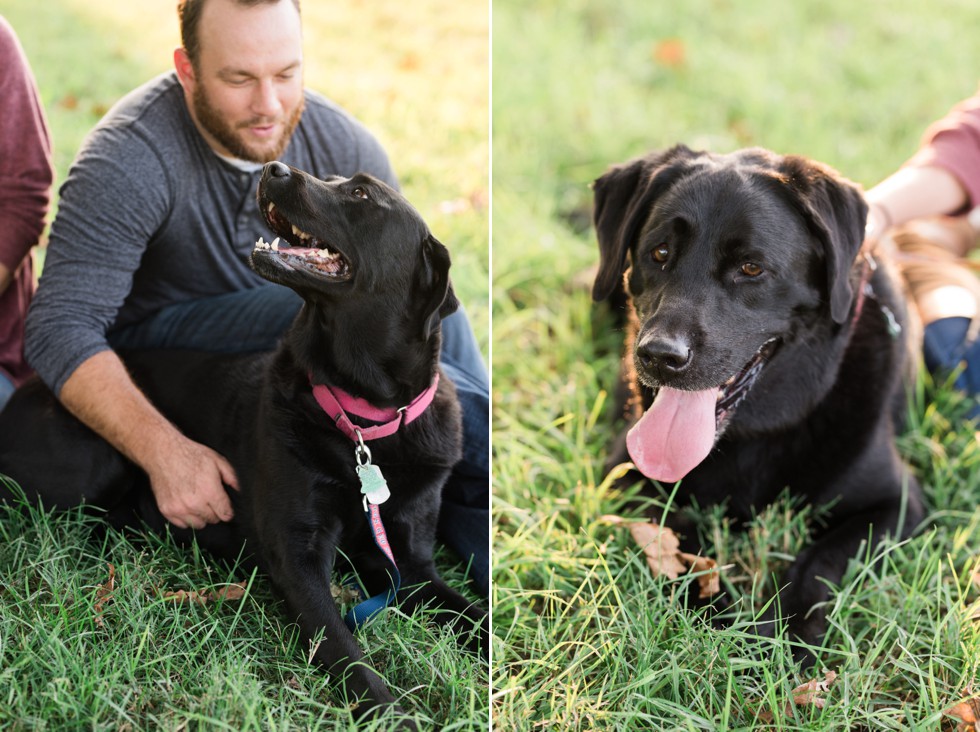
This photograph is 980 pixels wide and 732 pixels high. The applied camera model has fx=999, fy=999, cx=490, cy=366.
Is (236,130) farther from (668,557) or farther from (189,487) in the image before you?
(668,557)

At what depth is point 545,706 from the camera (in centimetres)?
210

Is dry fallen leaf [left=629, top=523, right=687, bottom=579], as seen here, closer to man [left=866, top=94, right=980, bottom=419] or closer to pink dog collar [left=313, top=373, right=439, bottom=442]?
pink dog collar [left=313, top=373, right=439, bottom=442]

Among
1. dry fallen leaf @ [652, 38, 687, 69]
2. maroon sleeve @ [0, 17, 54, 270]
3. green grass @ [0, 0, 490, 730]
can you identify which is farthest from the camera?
dry fallen leaf @ [652, 38, 687, 69]

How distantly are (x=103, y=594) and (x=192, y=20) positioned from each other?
1.41 metres

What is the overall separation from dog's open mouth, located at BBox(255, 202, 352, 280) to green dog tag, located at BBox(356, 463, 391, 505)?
449mm

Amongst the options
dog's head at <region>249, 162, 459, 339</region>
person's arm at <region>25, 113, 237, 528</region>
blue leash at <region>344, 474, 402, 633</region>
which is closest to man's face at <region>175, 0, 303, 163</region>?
person's arm at <region>25, 113, 237, 528</region>

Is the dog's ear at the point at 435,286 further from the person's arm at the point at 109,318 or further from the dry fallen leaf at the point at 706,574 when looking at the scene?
the dry fallen leaf at the point at 706,574

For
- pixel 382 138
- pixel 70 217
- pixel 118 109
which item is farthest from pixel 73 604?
pixel 382 138

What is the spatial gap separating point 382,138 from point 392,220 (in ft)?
9.00

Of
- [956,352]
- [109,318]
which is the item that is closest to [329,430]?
[109,318]

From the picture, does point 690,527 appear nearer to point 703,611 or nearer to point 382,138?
point 703,611

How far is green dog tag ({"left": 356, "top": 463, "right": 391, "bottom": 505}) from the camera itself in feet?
7.57

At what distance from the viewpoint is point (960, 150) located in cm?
349

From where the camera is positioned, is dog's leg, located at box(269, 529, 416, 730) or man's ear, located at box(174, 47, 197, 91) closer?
dog's leg, located at box(269, 529, 416, 730)
